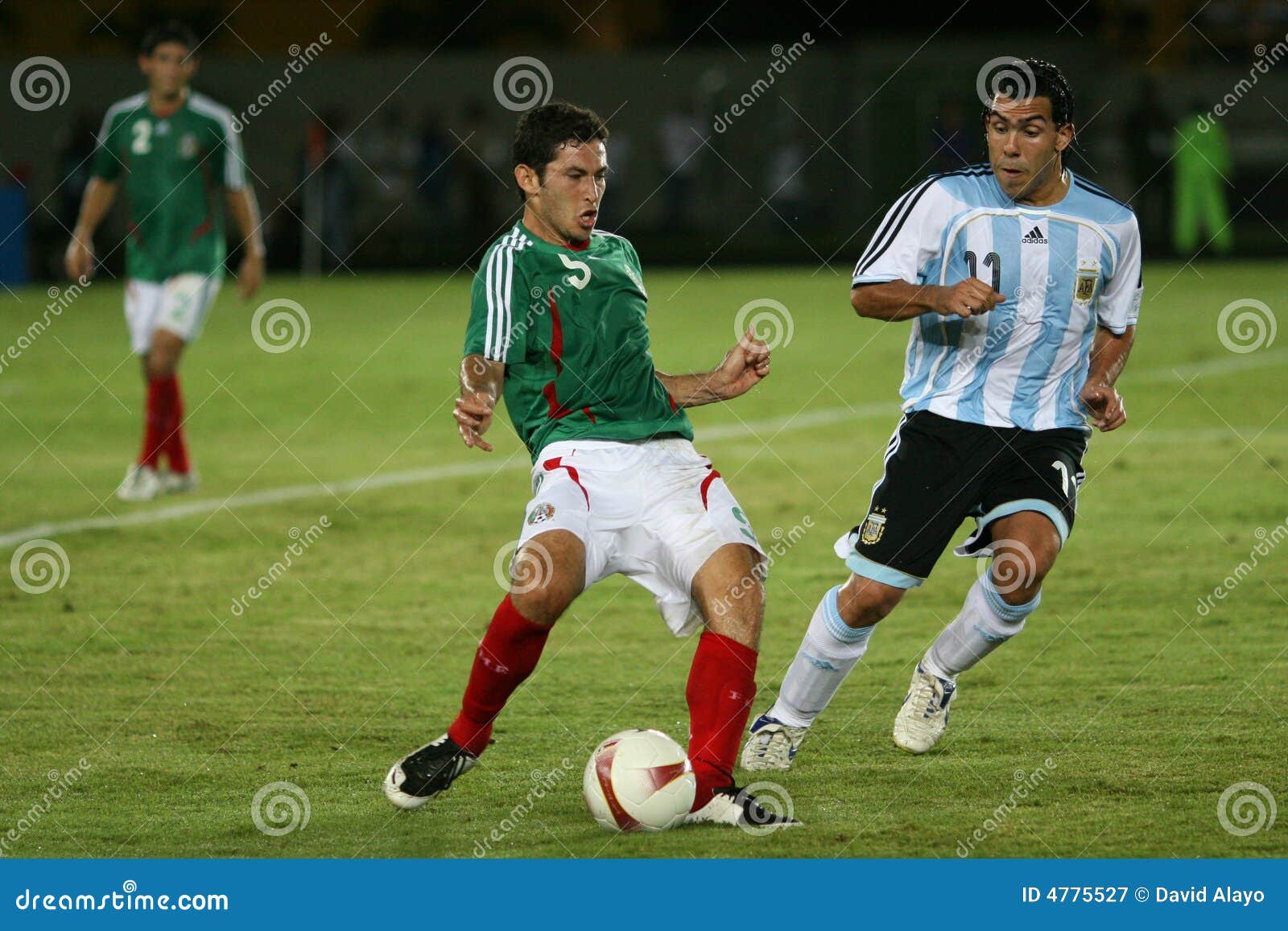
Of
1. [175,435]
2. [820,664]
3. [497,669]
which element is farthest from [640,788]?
[175,435]

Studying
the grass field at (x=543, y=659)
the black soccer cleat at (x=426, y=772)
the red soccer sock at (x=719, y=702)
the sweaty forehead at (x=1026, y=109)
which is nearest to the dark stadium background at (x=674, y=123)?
the grass field at (x=543, y=659)

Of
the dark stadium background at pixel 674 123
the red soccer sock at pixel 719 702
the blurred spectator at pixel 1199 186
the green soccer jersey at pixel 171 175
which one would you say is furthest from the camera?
the dark stadium background at pixel 674 123

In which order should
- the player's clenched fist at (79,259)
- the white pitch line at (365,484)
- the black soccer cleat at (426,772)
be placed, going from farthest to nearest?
the player's clenched fist at (79,259)
the white pitch line at (365,484)
the black soccer cleat at (426,772)

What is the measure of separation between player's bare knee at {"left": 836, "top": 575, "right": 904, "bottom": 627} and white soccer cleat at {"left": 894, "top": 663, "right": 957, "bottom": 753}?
0.39 meters

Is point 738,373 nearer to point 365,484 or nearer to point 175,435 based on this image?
point 365,484

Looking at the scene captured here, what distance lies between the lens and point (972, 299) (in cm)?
494

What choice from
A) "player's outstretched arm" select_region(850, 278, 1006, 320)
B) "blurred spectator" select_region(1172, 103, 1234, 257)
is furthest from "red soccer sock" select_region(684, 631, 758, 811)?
"blurred spectator" select_region(1172, 103, 1234, 257)

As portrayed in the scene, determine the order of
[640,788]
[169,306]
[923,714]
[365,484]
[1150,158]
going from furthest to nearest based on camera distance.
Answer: [1150,158] → [365,484] → [169,306] → [923,714] → [640,788]

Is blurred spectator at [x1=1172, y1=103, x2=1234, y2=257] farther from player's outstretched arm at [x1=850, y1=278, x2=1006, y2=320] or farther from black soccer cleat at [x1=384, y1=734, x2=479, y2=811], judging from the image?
black soccer cleat at [x1=384, y1=734, x2=479, y2=811]

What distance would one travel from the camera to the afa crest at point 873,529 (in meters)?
5.27

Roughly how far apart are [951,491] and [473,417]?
148 cm

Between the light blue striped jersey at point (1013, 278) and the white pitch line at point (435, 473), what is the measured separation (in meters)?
5.35

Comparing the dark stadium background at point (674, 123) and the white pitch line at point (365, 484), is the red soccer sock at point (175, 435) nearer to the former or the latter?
the white pitch line at point (365, 484)

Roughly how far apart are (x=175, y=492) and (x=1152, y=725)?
20.8 ft
